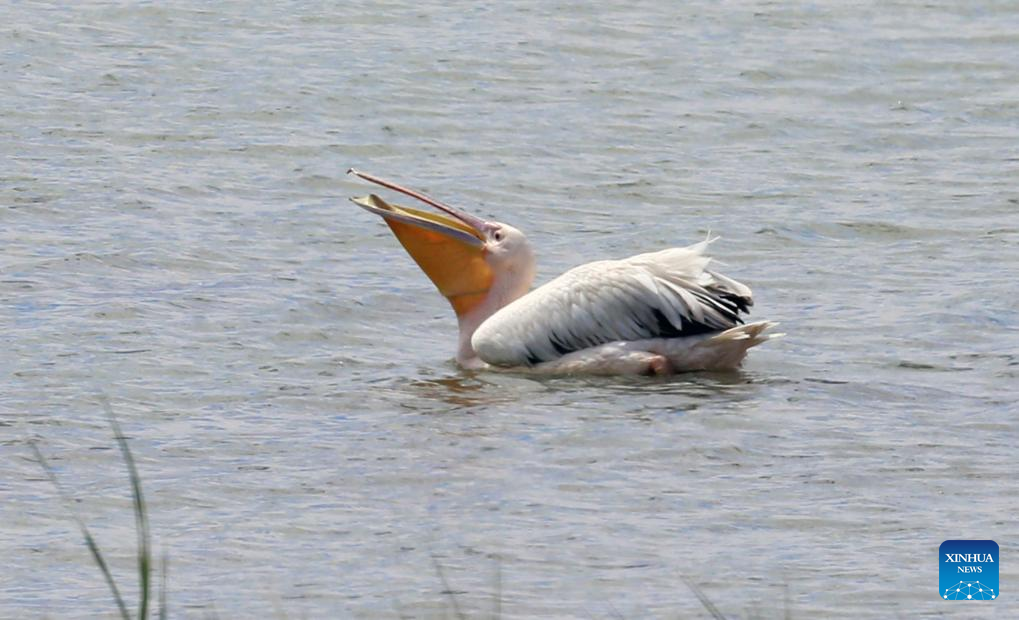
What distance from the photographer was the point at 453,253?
7.72 meters

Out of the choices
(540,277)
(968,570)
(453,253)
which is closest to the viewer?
(968,570)

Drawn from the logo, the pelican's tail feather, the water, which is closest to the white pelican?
the pelican's tail feather

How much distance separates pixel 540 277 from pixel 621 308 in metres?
1.41

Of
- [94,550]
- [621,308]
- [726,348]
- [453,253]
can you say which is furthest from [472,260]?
[94,550]

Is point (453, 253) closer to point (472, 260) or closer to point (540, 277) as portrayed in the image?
point (472, 260)

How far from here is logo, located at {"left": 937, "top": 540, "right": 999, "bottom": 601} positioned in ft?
15.9

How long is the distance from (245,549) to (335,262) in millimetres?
3611

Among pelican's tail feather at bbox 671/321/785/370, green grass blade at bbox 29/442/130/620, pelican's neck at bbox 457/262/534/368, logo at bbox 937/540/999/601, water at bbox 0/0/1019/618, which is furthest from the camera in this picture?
pelican's neck at bbox 457/262/534/368

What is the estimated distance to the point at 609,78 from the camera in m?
12.1

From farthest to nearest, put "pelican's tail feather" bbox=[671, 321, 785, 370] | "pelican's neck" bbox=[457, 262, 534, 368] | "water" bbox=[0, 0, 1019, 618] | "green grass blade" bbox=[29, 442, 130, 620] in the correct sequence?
"pelican's neck" bbox=[457, 262, 534, 368] → "pelican's tail feather" bbox=[671, 321, 785, 370] → "water" bbox=[0, 0, 1019, 618] → "green grass blade" bbox=[29, 442, 130, 620]

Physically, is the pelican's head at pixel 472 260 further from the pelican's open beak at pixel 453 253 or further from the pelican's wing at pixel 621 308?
the pelican's wing at pixel 621 308

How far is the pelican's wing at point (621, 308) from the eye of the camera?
7086mm

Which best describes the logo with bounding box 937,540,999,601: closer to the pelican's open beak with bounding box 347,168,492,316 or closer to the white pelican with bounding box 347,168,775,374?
the white pelican with bounding box 347,168,775,374

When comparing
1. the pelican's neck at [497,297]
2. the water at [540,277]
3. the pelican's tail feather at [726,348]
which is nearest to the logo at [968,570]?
the water at [540,277]
